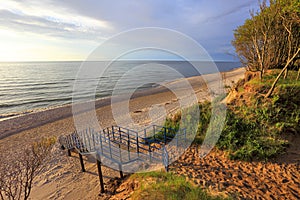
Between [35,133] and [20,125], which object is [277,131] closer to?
[35,133]

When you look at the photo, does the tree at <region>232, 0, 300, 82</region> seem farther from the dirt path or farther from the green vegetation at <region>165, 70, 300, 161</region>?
the dirt path

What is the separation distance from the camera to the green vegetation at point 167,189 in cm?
381

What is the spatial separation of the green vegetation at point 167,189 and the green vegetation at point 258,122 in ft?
8.50

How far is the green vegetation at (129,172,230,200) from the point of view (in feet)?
12.5

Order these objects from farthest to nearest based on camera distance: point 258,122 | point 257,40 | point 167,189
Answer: point 257,40 < point 258,122 < point 167,189

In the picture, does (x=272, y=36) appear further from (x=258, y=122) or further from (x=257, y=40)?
(x=258, y=122)

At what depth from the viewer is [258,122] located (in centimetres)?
727

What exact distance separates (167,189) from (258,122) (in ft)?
18.9

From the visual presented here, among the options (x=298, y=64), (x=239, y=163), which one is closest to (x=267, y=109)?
(x=239, y=163)

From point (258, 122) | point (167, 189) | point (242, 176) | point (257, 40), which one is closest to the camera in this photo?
point (167, 189)

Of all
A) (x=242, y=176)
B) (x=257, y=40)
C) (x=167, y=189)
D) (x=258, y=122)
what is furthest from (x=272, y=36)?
(x=167, y=189)

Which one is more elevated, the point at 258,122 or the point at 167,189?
the point at 258,122

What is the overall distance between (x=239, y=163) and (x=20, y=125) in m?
17.5

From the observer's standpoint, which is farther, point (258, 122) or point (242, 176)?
point (258, 122)
